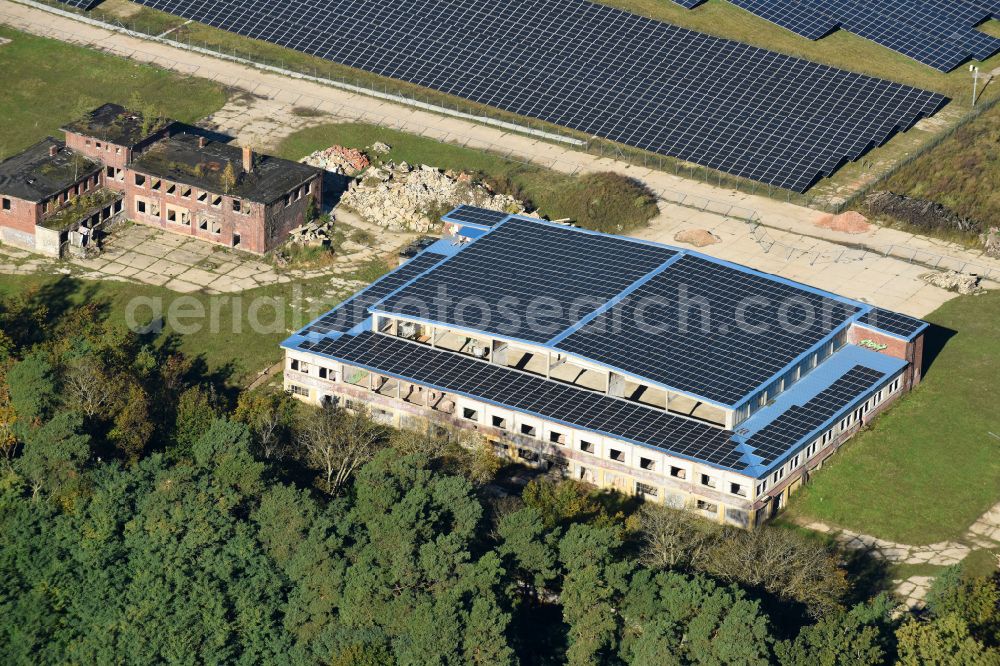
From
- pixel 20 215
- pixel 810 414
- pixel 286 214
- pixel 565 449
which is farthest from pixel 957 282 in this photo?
pixel 20 215

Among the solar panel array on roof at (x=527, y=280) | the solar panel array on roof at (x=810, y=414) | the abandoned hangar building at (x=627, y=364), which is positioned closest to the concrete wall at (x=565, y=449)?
the abandoned hangar building at (x=627, y=364)

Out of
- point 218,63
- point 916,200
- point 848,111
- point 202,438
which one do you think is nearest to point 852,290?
point 916,200

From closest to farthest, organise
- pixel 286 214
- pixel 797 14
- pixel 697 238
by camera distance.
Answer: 1. pixel 286 214
2. pixel 697 238
3. pixel 797 14

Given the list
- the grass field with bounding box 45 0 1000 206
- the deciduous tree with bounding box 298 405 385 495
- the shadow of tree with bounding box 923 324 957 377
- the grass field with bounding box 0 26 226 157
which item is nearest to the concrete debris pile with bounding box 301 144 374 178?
the grass field with bounding box 45 0 1000 206

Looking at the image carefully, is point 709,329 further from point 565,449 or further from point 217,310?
point 217,310

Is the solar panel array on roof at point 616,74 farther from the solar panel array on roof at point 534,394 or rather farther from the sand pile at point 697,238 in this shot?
the solar panel array on roof at point 534,394

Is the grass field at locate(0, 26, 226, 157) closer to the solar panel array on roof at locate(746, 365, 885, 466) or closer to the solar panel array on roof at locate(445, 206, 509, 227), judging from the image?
the solar panel array on roof at locate(445, 206, 509, 227)

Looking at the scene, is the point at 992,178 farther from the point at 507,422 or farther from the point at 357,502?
the point at 357,502
